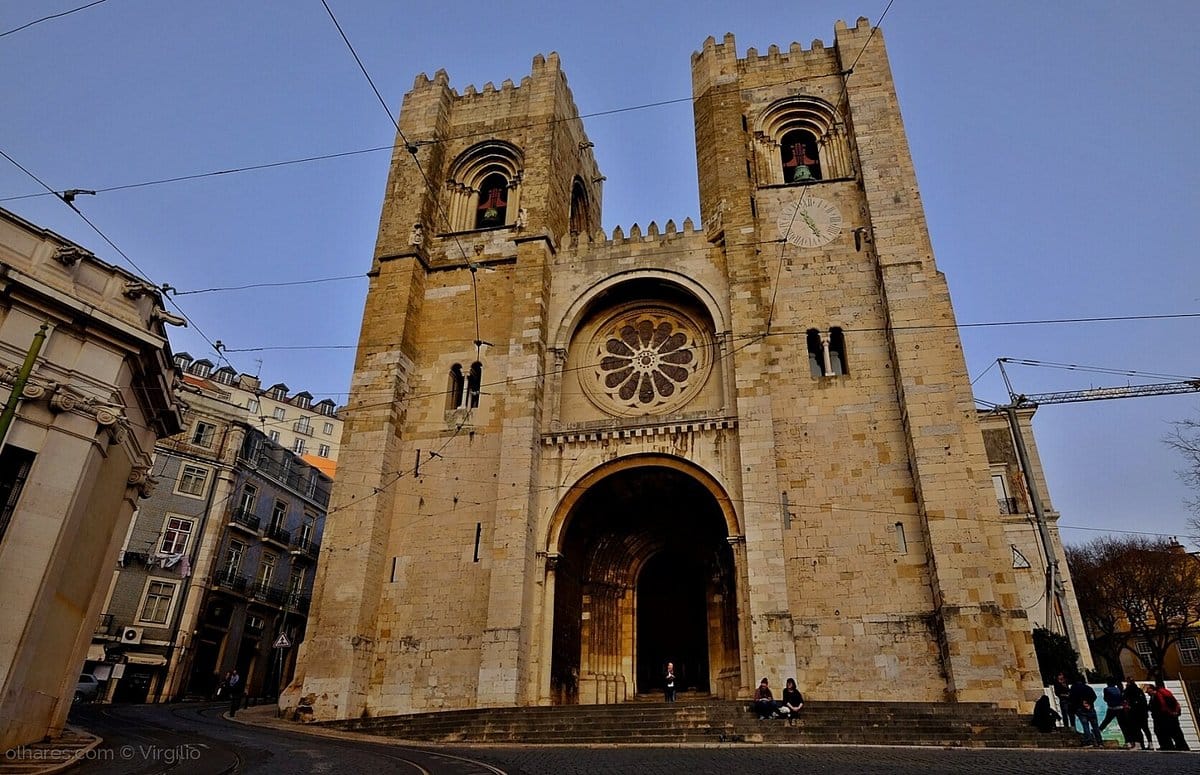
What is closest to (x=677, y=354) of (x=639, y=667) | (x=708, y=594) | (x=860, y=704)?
(x=708, y=594)

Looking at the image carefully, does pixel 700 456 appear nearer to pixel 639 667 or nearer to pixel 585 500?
pixel 585 500

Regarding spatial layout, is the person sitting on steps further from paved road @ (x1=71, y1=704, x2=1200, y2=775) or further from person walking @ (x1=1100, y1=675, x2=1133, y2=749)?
person walking @ (x1=1100, y1=675, x2=1133, y2=749)

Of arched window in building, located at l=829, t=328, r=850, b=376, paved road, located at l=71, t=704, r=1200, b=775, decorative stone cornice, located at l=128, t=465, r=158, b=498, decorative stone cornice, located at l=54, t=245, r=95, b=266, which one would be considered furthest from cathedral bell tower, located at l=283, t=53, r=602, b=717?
decorative stone cornice, located at l=54, t=245, r=95, b=266

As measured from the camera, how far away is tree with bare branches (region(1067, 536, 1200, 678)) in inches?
1218

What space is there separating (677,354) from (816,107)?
8.29 m

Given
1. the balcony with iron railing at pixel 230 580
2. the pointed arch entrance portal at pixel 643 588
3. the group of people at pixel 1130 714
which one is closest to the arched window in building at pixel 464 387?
the pointed arch entrance portal at pixel 643 588

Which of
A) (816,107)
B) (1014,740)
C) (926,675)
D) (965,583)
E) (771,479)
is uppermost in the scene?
(816,107)

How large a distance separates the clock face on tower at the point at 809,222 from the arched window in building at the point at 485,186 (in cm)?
764

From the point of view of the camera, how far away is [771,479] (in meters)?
15.9

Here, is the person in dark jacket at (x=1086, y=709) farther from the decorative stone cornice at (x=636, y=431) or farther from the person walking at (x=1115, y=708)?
the decorative stone cornice at (x=636, y=431)

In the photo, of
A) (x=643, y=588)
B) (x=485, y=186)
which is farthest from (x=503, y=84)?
(x=643, y=588)

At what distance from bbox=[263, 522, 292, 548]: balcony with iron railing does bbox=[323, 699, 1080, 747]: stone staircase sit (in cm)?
1741

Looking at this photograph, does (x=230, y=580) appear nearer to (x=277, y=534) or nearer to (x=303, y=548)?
(x=277, y=534)

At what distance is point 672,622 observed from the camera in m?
19.7
